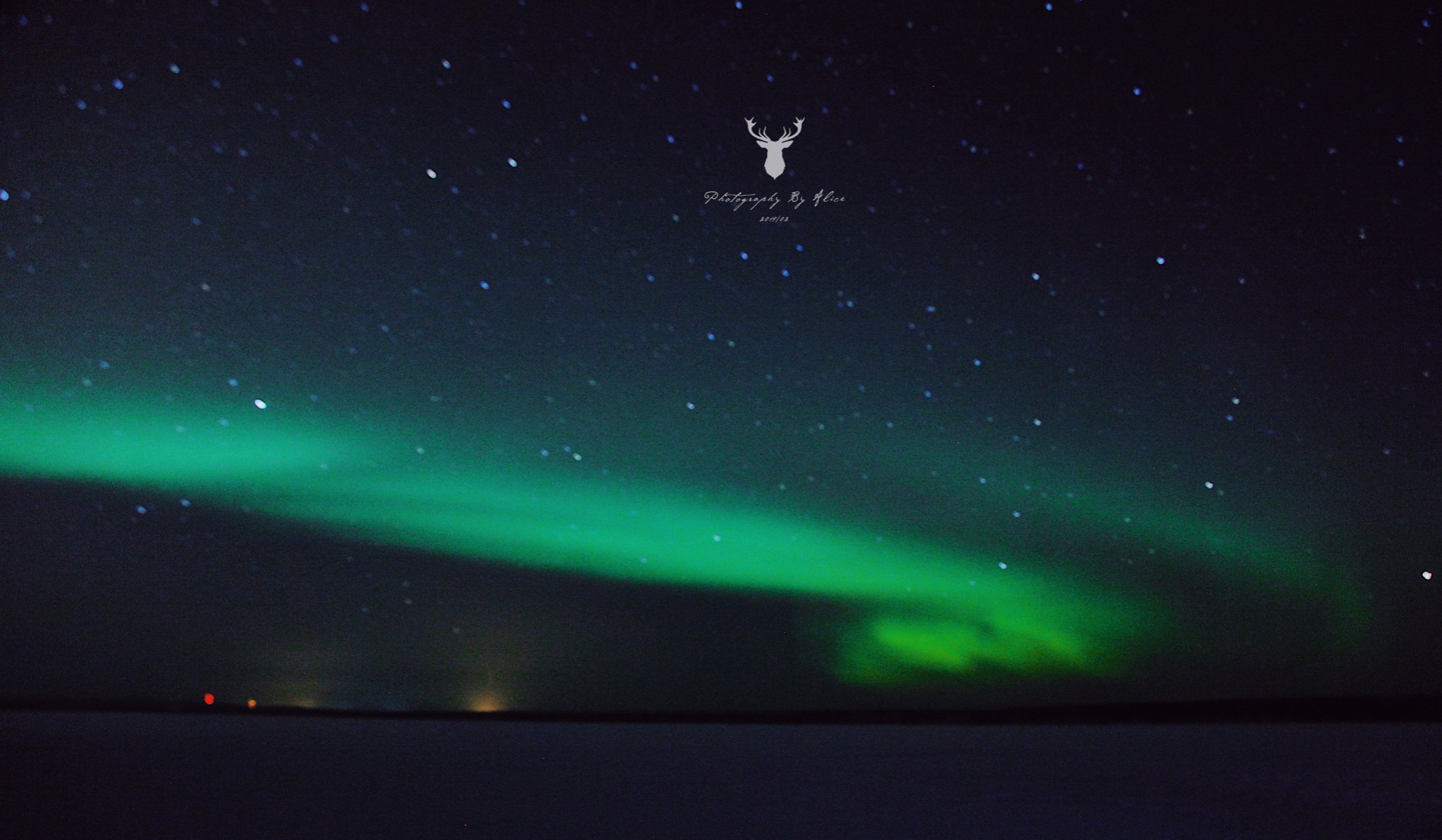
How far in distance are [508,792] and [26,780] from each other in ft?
11.3

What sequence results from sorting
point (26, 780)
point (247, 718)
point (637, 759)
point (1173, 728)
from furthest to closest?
point (247, 718) → point (1173, 728) → point (637, 759) → point (26, 780)

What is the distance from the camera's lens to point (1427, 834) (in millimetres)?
4297

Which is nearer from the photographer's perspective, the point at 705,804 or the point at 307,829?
the point at 307,829

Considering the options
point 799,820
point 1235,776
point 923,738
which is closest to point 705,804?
point 799,820

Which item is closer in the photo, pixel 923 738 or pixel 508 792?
pixel 508 792

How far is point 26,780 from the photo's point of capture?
6.22 meters

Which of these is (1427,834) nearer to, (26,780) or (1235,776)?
(1235,776)

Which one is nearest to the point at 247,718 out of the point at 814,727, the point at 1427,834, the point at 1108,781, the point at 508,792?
the point at 814,727

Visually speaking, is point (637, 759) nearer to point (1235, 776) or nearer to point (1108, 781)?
point (1108, 781)

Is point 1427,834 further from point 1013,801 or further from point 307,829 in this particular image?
point 307,829

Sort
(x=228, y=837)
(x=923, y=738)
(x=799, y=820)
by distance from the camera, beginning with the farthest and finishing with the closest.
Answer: (x=923, y=738), (x=799, y=820), (x=228, y=837)

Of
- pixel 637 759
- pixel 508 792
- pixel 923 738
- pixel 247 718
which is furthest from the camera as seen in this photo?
pixel 247 718

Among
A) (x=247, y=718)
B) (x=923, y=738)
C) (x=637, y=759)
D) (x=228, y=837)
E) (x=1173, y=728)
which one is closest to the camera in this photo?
(x=228, y=837)

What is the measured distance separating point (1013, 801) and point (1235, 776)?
2.37m
